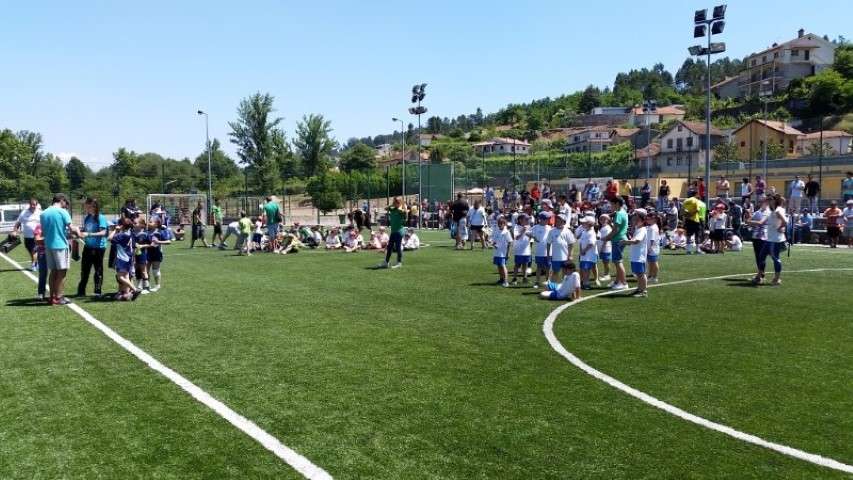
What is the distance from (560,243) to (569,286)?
1050mm

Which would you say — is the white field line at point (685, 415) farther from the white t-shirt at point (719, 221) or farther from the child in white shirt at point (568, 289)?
the white t-shirt at point (719, 221)

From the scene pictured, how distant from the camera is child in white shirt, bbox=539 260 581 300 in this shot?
1228 centimetres

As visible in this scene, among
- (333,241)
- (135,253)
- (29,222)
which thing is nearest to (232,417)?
(135,253)

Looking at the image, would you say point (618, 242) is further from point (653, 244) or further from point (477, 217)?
point (477, 217)

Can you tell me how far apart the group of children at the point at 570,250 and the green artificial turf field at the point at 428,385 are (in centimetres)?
62

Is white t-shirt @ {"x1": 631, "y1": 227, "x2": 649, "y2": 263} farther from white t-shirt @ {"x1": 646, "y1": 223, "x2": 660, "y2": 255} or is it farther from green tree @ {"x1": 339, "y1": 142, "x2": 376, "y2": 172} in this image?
green tree @ {"x1": 339, "y1": 142, "x2": 376, "y2": 172}

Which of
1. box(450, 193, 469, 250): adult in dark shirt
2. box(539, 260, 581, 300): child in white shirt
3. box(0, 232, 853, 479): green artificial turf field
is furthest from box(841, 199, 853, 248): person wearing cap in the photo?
box(539, 260, 581, 300): child in white shirt

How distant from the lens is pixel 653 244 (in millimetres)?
14273

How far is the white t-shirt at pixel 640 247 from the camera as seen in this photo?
1273 cm

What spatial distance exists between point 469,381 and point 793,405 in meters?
3.05

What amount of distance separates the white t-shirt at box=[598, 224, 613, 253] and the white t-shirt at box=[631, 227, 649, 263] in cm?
125

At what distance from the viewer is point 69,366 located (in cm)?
758

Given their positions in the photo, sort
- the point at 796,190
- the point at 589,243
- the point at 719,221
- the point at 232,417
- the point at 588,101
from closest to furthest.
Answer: the point at 232,417
the point at 589,243
the point at 719,221
the point at 796,190
the point at 588,101

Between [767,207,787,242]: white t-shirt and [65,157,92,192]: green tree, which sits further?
[65,157,92,192]: green tree
